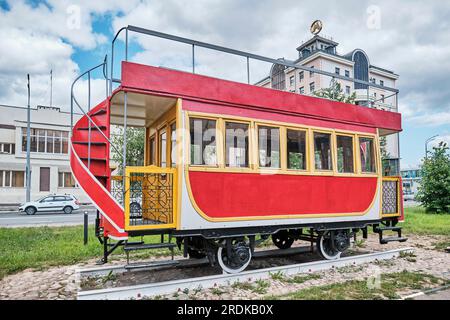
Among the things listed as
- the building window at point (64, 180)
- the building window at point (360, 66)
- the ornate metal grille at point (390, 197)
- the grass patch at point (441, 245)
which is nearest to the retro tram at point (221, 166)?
the ornate metal grille at point (390, 197)

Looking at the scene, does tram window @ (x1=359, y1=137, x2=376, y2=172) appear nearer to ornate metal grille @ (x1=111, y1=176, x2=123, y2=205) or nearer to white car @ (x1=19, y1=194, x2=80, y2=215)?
ornate metal grille @ (x1=111, y1=176, x2=123, y2=205)

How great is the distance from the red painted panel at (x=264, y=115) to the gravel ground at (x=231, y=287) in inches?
120

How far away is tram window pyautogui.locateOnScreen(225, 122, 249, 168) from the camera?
618 cm

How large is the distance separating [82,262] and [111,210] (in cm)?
326

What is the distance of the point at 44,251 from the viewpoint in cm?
874

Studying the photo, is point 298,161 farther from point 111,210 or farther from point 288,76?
point 111,210

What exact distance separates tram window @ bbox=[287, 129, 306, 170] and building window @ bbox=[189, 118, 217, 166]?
1685 mm

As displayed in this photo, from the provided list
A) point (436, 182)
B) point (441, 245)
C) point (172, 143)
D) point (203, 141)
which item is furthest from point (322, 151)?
point (436, 182)

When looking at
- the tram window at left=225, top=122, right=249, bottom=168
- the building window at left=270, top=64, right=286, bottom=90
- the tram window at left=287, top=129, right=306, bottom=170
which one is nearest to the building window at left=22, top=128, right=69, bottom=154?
the building window at left=270, top=64, right=286, bottom=90

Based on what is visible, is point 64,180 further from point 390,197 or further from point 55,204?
point 390,197

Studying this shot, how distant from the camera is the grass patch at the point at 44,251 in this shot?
7.53 m

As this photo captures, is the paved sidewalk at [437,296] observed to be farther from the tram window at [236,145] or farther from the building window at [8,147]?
the building window at [8,147]

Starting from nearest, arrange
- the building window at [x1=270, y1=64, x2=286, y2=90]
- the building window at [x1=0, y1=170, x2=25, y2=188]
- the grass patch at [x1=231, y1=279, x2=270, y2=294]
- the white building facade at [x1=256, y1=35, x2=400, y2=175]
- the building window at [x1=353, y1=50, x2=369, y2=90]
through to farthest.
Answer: the grass patch at [x1=231, y1=279, x2=270, y2=294], the building window at [x1=270, y1=64, x2=286, y2=90], the building window at [x1=0, y1=170, x2=25, y2=188], the white building facade at [x1=256, y1=35, x2=400, y2=175], the building window at [x1=353, y1=50, x2=369, y2=90]

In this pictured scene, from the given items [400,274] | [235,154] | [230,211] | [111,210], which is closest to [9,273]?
[111,210]
